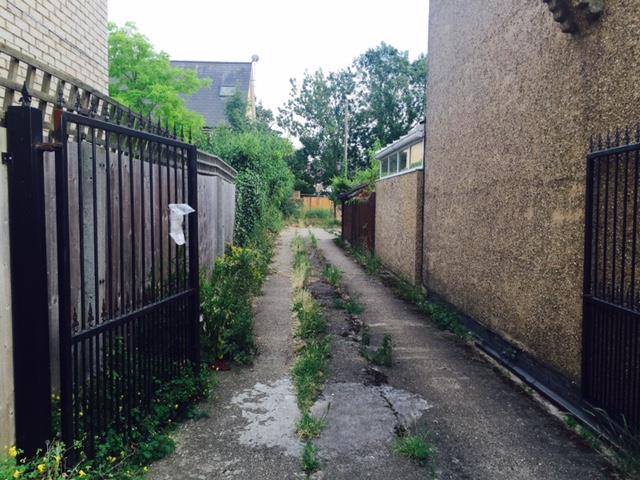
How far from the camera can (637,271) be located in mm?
3707

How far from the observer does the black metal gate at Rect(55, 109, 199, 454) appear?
2803 millimetres

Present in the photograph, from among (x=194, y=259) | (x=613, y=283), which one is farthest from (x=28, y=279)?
(x=613, y=283)

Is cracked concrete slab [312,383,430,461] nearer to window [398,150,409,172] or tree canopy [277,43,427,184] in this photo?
window [398,150,409,172]

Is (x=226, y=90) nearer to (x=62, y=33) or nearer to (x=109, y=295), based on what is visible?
(x=62, y=33)

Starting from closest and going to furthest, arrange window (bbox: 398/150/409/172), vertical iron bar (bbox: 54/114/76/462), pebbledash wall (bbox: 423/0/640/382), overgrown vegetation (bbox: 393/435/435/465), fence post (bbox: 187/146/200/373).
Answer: vertical iron bar (bbox: 54/114/76/462)
overgrown vegetation (bbox: 393/435/435/465)
pebbledash wall (bbox: 423/0/640/382)
fence post (bbox: 187/146/200/373)
window (bbox: 398/150/409/172)

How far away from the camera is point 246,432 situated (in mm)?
3939

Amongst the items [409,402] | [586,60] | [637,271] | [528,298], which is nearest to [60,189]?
[409,402]

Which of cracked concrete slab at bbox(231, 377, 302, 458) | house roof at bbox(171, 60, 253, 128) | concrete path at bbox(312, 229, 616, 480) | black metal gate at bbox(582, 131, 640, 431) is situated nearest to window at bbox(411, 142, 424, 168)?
concrete path at bbox(312, 229, 616, 480)

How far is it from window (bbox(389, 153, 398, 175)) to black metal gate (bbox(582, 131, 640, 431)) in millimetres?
8965

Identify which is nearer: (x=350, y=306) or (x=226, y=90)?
(x=350, y=306)

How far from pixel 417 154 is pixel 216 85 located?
24.4m

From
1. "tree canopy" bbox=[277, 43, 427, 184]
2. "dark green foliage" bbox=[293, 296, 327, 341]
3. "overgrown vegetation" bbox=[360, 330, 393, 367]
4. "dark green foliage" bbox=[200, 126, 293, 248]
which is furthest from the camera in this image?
"tree canopy" bbox=[277, 43, 427, 184]

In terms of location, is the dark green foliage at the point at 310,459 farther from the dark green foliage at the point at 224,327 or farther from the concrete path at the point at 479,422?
the dark green foliage at the point at 224,327

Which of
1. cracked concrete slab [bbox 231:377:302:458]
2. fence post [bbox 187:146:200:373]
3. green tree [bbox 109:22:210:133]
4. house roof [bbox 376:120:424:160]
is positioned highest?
green tree [bbox 109:22:210:133]
